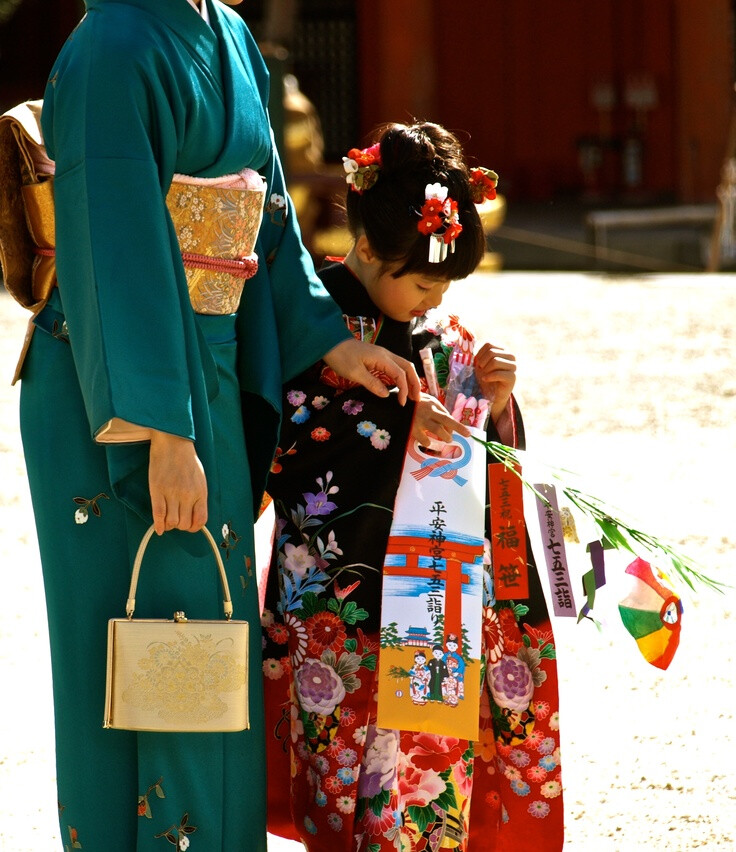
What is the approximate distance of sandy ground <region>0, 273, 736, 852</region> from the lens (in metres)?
2.63

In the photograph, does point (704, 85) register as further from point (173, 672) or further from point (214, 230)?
point (173, 672)

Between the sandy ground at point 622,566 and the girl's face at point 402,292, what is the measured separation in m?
0.54

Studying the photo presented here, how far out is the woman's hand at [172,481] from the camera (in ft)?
5.70

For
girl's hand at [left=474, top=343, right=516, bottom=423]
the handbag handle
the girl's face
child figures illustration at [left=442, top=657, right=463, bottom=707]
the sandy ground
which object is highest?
the girl's face

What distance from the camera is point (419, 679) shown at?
203 cm

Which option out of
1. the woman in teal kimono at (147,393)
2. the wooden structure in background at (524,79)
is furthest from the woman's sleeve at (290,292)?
the wooden structure in background at (524,79)

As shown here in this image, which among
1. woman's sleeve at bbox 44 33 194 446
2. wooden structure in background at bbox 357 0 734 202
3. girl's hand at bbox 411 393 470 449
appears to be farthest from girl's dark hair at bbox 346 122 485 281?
wooden structure in background at bbox 357 0 734 202

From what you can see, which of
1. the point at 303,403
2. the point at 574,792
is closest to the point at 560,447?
the point at 574,792

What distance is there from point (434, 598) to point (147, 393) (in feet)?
1.94

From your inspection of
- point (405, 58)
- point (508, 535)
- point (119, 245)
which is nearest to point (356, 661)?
point (508, 535)

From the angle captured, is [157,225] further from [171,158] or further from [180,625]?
[180,625]

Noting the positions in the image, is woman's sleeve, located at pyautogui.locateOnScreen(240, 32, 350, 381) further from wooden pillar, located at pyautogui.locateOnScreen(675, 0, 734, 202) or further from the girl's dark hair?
wooden pillar, located at pyautogui.locateOnScreen(675, 0, 734, 202)

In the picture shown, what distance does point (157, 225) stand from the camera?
5.69 ft

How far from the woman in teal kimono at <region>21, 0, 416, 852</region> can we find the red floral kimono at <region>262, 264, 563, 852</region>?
122 millimetres
